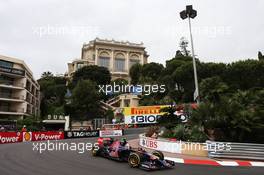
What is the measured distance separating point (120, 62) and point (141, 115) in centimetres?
6768

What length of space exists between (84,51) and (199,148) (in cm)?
11048

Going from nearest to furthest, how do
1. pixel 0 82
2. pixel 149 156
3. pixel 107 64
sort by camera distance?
pixel 149 156 < pixel 0 82 < pixel 107 64

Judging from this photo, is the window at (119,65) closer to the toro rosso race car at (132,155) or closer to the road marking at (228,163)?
the toro rosso race car at (132,155)

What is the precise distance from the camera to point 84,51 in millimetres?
121125

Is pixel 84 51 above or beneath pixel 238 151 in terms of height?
above

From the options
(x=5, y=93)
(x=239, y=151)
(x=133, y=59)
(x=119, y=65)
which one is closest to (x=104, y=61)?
(x=119, y=65)

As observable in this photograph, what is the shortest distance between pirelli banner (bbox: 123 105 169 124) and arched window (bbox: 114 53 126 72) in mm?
64192

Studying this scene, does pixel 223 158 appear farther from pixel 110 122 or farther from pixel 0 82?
pixel 0 82

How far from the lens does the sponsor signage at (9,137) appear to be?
2592 cm

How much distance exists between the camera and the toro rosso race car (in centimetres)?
1138

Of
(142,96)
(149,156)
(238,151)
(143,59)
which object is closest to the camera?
(149,156)

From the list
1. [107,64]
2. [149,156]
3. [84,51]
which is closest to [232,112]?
[149,156]

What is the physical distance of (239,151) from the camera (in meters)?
14.4

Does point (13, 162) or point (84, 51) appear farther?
point (84, 51)
